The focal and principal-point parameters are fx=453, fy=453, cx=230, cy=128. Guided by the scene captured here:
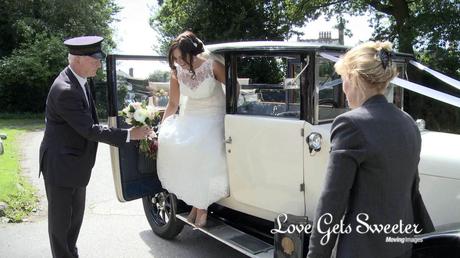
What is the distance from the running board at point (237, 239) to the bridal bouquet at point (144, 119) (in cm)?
76

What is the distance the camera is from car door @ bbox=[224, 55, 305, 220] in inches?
138

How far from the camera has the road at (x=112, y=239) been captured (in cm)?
462

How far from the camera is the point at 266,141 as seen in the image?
3656mm

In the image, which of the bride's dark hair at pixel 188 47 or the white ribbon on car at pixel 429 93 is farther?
the bride's dark hair at pixel 188 47

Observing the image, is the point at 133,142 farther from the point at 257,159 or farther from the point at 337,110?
the point at 337,110

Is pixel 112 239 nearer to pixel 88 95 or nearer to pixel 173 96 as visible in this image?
pixel 173 96

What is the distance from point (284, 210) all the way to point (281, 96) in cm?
98

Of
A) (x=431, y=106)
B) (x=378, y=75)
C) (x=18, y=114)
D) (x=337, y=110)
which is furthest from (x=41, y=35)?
(x=378, y=75)

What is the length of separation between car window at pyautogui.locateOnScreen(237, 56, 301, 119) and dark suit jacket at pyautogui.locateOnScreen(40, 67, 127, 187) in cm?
114

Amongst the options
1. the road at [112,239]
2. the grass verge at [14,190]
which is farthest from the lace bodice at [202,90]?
the grass verge at [14,190]

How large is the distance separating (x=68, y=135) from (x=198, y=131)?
1.14 m

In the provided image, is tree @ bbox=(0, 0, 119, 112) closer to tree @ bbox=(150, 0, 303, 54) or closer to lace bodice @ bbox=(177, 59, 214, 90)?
tree @ bbox=(150, 0, 303, 54)

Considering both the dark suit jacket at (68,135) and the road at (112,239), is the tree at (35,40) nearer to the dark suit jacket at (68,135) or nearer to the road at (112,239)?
the road at (112,239)

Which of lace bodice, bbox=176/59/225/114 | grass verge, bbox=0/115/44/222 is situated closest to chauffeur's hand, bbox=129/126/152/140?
lace bodice, bbox=176/59/225/114
